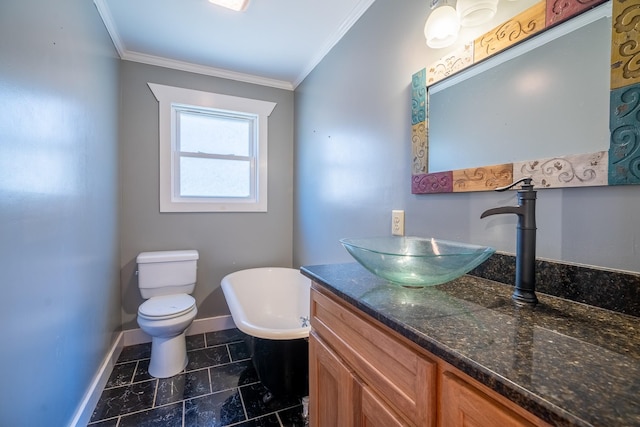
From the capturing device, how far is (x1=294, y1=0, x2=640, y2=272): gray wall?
76 cm

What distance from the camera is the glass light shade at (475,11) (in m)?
0.97

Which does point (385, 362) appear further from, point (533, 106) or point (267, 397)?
point (267, 397)

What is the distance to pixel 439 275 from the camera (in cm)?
84

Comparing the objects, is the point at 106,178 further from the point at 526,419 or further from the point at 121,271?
the point at 526,419

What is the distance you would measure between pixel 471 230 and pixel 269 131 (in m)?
2.31

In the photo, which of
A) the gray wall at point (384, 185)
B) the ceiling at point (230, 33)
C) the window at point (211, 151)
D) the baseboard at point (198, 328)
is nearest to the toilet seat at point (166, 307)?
the baseboard at point (198, 328)

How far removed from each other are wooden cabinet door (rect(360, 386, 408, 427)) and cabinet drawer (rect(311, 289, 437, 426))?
0.02 metres

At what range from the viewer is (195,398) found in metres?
1.75

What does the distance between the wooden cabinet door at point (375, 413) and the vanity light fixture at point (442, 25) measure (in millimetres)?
1304

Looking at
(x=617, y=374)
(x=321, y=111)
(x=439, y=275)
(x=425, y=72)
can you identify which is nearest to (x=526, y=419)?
(x=617, y=374)

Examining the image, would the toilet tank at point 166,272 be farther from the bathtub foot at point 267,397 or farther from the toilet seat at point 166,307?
the bathtub foot at point 267,397

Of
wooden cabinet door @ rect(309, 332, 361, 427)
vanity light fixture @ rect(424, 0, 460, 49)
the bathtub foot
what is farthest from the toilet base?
vanity light fixture @ rect(424, 0, 460, 49)

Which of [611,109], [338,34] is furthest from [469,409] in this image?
[338,34]

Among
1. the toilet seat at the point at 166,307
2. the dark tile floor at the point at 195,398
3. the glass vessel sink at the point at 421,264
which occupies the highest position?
the glass vessel sink at the point at 421,264
